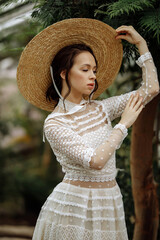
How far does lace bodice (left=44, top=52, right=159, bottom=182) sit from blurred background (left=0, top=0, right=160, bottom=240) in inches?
10.9

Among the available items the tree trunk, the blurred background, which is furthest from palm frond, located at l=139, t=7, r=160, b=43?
the tree trunk

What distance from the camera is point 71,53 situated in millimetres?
1975

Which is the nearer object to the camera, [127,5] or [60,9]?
[127,5]

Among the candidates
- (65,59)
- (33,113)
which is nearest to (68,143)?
(65,59)

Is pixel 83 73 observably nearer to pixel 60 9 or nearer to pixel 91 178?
pixel 60 9

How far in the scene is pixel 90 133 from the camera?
76.9 inches

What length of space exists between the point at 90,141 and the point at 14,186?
5.47m

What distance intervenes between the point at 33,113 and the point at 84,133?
8.05 m

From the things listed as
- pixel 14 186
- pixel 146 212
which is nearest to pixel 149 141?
pixel 146 212

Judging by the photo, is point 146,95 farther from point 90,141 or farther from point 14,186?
point 14,186

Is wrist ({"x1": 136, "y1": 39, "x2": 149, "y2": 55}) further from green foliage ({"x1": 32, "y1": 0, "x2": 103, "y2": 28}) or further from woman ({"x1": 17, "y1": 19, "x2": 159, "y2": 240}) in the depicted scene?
green foliage ({"x1": 32, "y1": 0, "x2": 103, "y2": 28})

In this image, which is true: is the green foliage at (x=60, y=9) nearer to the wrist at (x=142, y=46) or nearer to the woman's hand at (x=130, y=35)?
the woman's hand at (x=130, y=35)

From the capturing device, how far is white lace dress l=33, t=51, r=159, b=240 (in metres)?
1.90

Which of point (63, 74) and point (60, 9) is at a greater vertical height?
point (60, 9)
